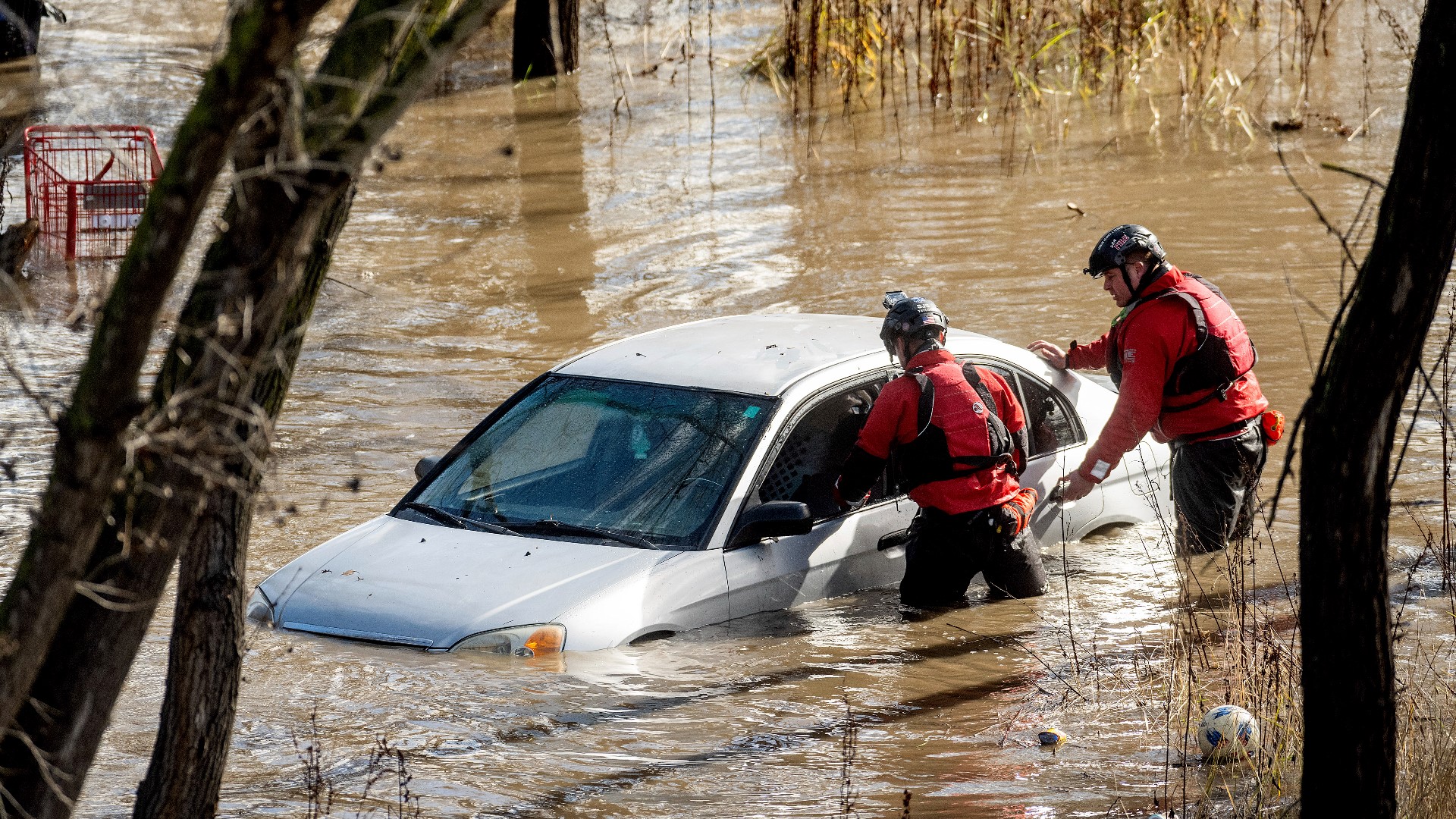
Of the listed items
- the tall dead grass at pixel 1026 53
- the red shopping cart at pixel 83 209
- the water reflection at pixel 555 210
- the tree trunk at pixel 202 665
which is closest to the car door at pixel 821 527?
the tree trunk at pixel 202 665

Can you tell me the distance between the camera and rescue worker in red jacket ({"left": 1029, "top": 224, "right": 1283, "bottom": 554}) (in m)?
7.30

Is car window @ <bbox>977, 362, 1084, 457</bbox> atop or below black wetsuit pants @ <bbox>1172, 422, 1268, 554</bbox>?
atop

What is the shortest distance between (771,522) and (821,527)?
0.50 meters

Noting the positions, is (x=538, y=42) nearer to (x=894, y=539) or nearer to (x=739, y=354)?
(x=739, y=354)

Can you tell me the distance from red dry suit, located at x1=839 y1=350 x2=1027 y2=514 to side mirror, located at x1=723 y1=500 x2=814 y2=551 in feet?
1.24

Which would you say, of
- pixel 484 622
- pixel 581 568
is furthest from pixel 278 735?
pixel 581 568

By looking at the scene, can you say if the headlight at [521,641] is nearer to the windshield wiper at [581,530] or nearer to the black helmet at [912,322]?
the windshield wiper at [581,530]

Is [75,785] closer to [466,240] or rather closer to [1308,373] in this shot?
[1308,373]

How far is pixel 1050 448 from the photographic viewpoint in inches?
295

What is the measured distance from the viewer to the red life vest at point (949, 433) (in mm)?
6594

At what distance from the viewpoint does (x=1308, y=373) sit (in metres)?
10.7

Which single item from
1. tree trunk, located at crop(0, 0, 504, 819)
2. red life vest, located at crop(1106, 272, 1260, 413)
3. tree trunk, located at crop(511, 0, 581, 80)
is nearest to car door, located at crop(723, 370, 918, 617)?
red life vest, located at crop(1106, 272, 1260, 413)

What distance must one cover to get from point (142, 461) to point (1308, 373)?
886 cm

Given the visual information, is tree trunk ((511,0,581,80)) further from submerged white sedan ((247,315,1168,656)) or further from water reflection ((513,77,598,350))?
submerged white sedan ((247,315,1168,656))
